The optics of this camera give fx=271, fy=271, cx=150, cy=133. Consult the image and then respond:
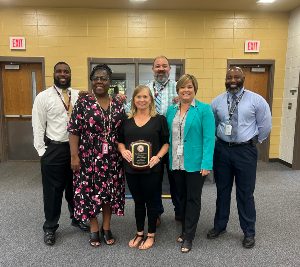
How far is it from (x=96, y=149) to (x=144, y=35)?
3.39m

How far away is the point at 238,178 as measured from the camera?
2.30m

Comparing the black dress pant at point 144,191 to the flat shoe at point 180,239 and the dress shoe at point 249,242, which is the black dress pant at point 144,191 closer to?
the flat shoe at point 180,239

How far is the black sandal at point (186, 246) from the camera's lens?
2252mm

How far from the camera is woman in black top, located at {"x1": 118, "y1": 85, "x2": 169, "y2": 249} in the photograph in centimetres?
210

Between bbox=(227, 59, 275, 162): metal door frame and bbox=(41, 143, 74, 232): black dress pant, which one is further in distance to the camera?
bbox=(227, 59, 275, 162): metal door frame

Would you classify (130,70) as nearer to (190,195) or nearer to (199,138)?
(199,138)

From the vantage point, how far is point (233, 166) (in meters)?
2.30

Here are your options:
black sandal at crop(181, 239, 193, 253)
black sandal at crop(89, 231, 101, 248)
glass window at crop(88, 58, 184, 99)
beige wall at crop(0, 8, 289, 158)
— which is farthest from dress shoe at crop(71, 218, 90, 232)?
beige wall at crop(0, 8, 289, 158)

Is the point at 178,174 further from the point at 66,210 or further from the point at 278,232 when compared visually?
the point at 66,210

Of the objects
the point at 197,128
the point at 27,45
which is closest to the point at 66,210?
the point at 197,128

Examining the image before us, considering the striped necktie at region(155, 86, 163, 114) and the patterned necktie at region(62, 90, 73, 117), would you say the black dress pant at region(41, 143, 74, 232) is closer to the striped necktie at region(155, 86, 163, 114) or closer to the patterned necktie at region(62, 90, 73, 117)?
the patterned necktie at region(62, 90, 73, 117)

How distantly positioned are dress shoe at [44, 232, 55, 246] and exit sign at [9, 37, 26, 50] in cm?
374

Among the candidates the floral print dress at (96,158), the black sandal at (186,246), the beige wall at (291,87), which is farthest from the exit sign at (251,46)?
the black sandal at (186,246)

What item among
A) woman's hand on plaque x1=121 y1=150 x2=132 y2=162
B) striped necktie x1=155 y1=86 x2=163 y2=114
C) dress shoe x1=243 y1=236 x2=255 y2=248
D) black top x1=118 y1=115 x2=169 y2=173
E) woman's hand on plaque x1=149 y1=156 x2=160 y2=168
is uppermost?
striped necktie x1=155 y1=86 x2=163 y2=114
